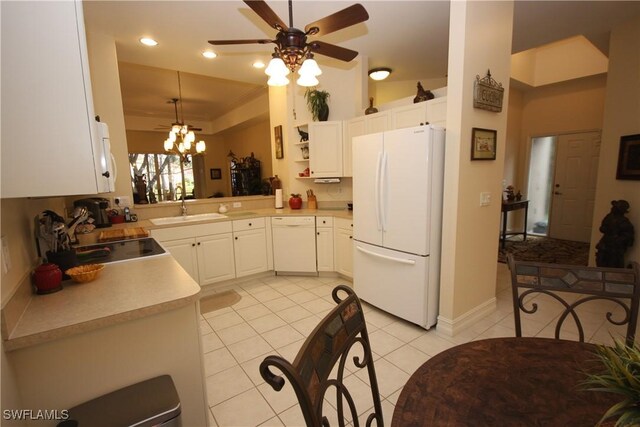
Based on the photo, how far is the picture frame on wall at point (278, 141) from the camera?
14.7ft

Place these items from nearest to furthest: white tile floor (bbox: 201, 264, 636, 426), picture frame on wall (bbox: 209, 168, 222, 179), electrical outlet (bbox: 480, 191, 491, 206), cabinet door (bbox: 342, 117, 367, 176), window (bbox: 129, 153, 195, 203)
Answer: white tile floor (bbox: 201, 264, 636, 426), electrical outlet (bbox: 480, 191, 491, 206), cabinet door (bbox: 342, 117, 367, 176), window (bbox: 129, 153, 195, 203), picture frame on wall (bbox: 209, 168, 222, 179)

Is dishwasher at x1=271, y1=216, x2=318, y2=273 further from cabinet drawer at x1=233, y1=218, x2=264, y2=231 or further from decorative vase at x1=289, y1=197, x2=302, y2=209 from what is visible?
decorative vase at x1=289, y1=197, x2=302, y2=209

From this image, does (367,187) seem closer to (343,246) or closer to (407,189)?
(407,189)

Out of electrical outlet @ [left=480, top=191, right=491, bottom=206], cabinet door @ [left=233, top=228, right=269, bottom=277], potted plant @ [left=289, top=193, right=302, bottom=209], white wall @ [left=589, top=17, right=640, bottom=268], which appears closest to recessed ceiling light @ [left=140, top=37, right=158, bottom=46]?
cabinet door @ [left=233, top=228, right=269, bottom=277]

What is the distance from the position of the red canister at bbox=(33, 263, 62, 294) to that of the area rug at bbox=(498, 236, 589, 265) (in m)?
5.02

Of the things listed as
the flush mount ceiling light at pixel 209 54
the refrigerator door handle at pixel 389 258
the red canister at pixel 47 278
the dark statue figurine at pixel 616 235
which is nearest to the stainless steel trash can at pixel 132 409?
the red canister at pixel 47 278

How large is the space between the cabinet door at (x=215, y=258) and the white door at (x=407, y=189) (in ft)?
6.38

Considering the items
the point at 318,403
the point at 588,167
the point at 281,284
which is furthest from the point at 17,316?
the point at 588,167

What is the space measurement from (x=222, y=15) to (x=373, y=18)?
1.43 metres

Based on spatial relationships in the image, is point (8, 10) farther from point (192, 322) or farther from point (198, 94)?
point (198, 94)

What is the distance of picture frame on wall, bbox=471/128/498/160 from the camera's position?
2.39 metres

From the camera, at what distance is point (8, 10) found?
3.08 feet

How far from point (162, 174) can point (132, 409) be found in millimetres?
8483

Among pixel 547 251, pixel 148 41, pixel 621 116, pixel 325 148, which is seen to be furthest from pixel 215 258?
pixel 547 251
